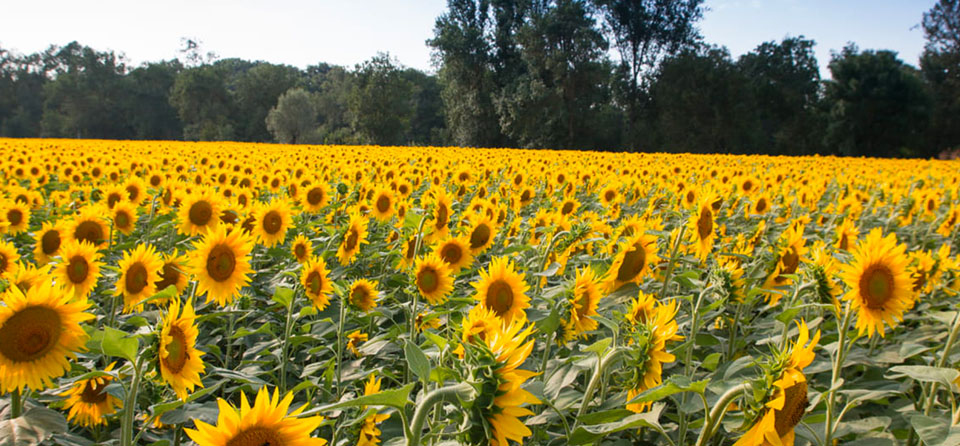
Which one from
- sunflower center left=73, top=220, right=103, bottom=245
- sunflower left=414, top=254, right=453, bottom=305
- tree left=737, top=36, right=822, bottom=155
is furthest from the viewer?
tree left=737, top=36, right=822, bottom=155

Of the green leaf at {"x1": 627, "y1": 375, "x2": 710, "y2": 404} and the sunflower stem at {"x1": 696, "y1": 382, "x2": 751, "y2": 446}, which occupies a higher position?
the green leaf at {"x1": 627, "y1": 375, "x2": 710, "y2": 404}

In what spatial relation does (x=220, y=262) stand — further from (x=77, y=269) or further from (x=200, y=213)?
(x=200, y=213)

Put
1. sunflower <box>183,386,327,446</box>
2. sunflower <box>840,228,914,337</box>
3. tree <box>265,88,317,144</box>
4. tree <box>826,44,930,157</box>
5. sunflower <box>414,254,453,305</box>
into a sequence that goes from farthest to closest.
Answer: tree <box>265,88,317,144</box>, tree <box>826,44,930,157</box>, sunflower <box>414,254,453,305</box>, sunflower <box>840,228,914,337</box>, sunflower <box>183,386,327,446</box>

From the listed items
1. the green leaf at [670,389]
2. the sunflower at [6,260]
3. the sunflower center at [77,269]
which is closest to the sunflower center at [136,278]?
the sunflower center at [77,269]

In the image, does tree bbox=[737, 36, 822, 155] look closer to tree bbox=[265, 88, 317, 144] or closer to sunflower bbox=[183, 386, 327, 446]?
tree bbox=[265, 88, 317, 144]

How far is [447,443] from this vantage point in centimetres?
110

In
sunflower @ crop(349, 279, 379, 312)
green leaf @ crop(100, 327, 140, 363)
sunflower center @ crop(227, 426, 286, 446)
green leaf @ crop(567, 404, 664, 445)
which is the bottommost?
sunflower @ crop(349, 279, 379, 312)

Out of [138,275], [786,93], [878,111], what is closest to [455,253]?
[138,275]

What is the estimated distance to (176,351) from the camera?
155 cm

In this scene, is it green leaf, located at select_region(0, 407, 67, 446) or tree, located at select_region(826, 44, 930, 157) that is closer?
green leaf, located at select_region(0, 407, 67, 446)

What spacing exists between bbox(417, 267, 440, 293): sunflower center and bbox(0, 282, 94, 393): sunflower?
1.32 metres

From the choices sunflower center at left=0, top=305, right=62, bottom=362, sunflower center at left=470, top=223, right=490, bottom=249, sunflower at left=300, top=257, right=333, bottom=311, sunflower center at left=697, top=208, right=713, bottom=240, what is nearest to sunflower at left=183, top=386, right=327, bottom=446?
sunflower center at left=0, top=305, right=62, bottom=362

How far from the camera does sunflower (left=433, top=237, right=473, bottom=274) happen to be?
2908 millimetres

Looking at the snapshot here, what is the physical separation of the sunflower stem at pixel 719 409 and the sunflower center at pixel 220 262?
2.11m
